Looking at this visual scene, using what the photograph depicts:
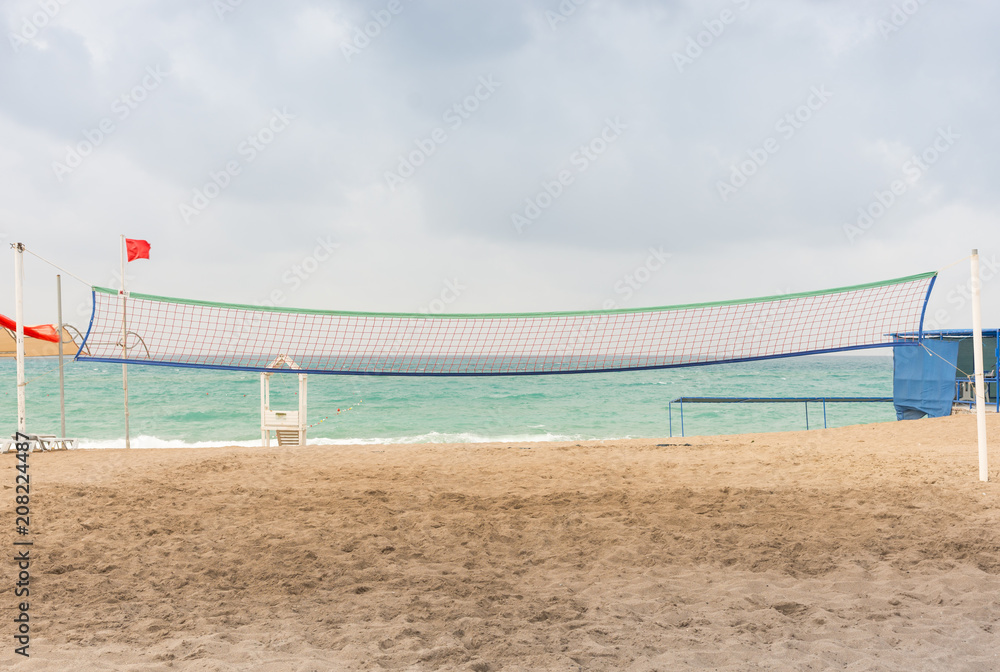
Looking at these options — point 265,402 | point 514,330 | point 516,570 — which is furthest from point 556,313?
point 265,402

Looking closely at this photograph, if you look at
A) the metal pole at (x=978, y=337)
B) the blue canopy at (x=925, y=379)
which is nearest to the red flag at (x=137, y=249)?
the metal pole at (x=978, y=337)

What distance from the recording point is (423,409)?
24656mm

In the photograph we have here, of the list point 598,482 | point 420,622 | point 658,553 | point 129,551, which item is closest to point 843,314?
point 598,482

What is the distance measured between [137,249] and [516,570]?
8161mm

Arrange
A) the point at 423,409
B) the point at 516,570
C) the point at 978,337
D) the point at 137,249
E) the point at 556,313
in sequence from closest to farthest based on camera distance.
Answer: the point at 516,570 < the point at 978,337 < the point at 556,313 < the point at 137,249 < the point at 423,409

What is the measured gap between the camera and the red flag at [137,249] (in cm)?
915

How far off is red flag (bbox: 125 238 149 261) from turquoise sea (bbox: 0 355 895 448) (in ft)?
11.7

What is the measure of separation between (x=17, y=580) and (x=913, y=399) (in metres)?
14.0

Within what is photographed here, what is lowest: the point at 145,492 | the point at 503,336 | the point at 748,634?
the point at 748,634

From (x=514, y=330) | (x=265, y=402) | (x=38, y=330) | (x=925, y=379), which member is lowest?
(x=925, y=379)

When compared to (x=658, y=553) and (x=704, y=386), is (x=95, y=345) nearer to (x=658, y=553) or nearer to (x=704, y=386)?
(x=658, y=553)

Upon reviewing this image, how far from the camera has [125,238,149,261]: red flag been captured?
915 cm

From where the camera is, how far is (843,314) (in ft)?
25.2

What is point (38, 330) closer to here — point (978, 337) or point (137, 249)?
point (137, 249)
